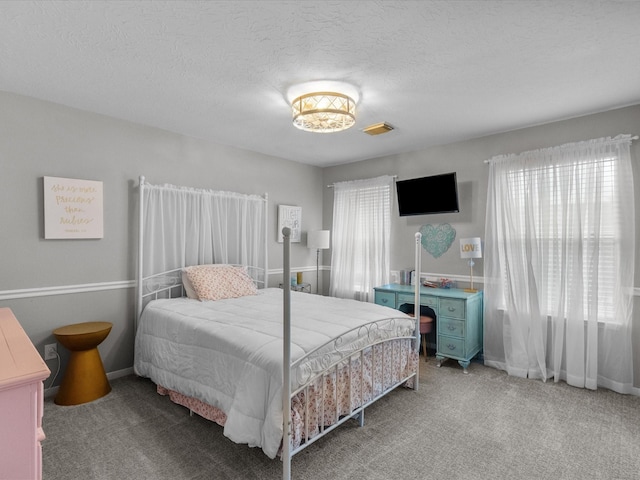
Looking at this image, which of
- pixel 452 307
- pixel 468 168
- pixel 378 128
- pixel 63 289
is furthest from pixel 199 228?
pixel 468 168

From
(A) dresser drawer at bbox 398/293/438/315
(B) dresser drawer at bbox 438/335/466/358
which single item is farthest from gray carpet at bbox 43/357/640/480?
(A) dresser drawer at bbox 398/293/438/315

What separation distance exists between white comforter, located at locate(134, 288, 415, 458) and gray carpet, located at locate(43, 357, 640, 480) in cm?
26

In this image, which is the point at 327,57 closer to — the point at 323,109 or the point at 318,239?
the point at 323,109

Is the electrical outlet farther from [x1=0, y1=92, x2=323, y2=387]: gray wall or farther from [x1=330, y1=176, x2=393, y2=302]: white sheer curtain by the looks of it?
[x1=330, y1=176, x2=393, y2=302]: white sheer curtain

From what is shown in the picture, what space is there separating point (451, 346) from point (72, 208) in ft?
12.9

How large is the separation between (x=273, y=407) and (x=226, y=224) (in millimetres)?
2637

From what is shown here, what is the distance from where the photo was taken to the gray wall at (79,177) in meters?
2.79

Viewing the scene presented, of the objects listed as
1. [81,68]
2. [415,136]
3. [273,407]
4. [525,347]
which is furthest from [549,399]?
[81,68]

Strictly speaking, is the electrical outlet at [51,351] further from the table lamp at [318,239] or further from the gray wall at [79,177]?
the table lamp at [318,239]

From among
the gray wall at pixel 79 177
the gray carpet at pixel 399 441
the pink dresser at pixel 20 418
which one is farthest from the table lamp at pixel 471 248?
the pink dresser at pixel 20 418

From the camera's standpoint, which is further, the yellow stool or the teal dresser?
the teal dresser

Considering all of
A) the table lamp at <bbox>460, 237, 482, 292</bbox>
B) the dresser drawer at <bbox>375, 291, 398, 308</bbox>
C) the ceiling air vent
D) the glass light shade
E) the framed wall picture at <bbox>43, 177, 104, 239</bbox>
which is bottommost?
the dresser drawer at <bbox>375, 291, 398, 308</bbox>

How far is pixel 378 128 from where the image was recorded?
136 inches

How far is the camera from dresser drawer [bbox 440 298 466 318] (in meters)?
3.56
